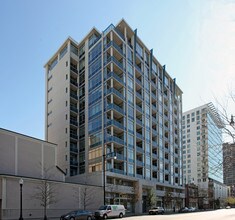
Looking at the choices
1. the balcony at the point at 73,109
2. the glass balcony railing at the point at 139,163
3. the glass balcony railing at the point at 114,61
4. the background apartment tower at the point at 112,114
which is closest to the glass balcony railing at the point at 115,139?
the background apartment tower at the point at 112,114

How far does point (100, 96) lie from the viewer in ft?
217

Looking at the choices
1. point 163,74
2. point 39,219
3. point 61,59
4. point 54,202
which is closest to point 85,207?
point 54,202

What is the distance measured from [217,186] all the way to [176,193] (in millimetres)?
62892

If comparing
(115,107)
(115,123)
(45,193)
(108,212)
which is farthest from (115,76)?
(45,193)

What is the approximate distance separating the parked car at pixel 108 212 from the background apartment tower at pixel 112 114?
13508mm

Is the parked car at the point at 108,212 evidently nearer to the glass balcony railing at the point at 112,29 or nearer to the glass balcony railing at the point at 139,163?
the glass balcony railing at the point at 139,163

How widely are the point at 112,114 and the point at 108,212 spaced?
25050mm

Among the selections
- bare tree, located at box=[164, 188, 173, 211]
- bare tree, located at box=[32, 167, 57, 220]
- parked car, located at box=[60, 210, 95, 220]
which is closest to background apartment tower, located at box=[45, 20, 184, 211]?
bare tree, located at box=[164, 188, 173, 211]

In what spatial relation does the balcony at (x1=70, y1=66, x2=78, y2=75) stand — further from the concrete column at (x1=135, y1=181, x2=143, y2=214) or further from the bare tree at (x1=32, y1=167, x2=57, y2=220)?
the bare tree at (x1=32, y1=167, x2=57, y2=220)

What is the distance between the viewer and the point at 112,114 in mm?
62844

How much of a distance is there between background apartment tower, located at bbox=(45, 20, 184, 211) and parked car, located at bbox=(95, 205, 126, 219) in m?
13.5

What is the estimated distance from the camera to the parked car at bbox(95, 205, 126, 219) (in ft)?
131

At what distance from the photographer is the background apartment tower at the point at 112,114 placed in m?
64.0

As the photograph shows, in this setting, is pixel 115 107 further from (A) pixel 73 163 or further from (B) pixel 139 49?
(B) pixel 139 49
